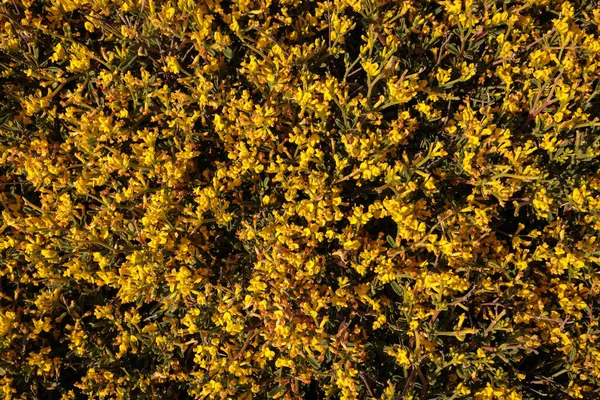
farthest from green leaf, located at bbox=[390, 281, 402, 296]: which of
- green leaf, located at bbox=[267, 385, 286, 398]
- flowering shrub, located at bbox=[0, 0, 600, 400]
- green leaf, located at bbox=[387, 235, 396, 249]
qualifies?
green leaf, located at bbox=[267, 385, 286, 398]

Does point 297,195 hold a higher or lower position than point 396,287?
higher

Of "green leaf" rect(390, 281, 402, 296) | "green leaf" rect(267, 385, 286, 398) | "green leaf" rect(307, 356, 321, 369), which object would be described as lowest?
"green leaf" rect(267, 385, 286, 398)

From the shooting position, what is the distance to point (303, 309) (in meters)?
2.48

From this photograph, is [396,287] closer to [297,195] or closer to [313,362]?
[313,362]

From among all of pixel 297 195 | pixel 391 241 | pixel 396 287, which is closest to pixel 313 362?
pixel 396 287

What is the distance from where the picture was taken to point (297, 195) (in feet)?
8.68

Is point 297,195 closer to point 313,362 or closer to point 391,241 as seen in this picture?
point 391,241

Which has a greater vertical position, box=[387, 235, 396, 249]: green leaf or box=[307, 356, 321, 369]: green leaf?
box=[387, 235, 396, 249]: green leaf

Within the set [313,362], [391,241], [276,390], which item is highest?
[391,241]

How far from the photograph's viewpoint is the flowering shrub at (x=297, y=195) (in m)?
2.50

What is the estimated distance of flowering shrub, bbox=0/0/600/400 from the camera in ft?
8.21

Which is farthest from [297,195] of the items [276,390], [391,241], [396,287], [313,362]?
[276,390]

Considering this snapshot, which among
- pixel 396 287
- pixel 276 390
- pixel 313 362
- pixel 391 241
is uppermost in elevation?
pixel 391 241

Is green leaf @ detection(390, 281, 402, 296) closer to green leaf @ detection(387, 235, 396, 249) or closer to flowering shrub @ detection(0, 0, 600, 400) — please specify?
flowering shrub @ detection(0, 0, 600, 400)
